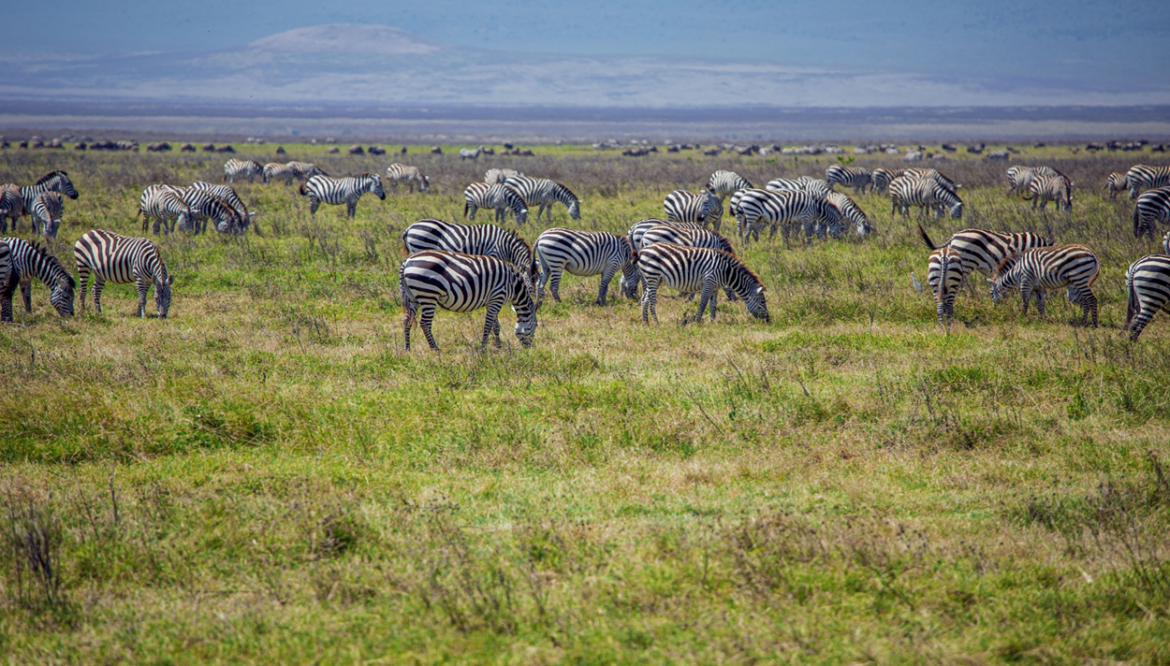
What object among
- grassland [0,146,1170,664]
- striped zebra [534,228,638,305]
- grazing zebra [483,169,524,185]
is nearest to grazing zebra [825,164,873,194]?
grazing zebra [483,169,524,185]

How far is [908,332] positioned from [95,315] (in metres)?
12.7

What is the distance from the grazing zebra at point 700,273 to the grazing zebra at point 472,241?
2.37 m

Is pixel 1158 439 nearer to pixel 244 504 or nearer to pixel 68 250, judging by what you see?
pixel 244 504

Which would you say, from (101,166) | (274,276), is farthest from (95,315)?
(101,166)

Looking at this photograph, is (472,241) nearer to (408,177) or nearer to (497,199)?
(497,199)

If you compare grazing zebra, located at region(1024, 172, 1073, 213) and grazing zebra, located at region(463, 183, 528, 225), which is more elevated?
grazing zebra, located at region(1024, 172, 1073, 213)

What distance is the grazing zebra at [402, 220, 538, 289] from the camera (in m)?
14.9

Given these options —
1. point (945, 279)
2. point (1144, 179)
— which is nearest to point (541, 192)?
point (945, 279)

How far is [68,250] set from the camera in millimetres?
18688

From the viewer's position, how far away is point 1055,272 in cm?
1264

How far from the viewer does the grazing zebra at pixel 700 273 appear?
44.7ft

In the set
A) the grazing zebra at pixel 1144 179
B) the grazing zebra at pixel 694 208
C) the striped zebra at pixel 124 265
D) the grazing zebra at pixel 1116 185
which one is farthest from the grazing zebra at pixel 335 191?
the grazing zebra at pixel 1116 185

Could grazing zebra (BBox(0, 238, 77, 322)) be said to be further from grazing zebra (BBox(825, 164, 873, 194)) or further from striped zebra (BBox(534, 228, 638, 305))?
grazing zebra (BBox(825, 164, 873, 194))

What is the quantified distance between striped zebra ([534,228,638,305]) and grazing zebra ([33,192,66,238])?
13202 mm
